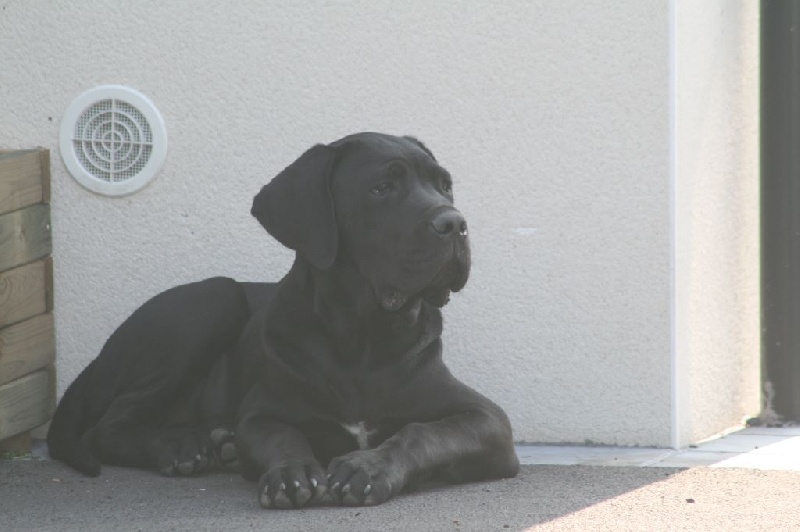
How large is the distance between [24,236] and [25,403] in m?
0.63

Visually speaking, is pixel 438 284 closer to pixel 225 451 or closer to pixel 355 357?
pixel 355 357

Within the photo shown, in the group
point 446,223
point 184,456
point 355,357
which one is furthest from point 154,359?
point 446,223

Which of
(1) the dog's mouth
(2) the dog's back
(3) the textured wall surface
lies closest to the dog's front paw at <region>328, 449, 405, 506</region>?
(1) the dog's mouth

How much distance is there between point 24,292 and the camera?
5.14 meters

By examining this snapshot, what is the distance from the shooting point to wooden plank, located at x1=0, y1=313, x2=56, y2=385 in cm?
500

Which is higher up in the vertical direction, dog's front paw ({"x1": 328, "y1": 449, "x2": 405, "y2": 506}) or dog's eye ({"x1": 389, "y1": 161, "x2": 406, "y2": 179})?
dog's eye ({"x1": 389, "y1": 161, "x2": 406, "y2": 179})

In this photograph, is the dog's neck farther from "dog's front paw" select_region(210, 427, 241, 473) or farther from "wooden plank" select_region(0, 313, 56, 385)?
"wooden plank" select_region(0, 313, 56, 385)

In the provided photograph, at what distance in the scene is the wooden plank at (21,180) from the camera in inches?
197

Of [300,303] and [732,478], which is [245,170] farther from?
[732,478]

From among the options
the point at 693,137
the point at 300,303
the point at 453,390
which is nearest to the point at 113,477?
the point at 300,303

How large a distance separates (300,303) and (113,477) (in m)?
0.90

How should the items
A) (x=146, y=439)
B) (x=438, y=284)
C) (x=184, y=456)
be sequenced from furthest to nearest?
(x=146, y=439), (x=184, y=456), (x=438, y=284)

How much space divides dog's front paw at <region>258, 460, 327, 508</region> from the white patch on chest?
0.41 m

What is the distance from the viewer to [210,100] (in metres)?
5.29
